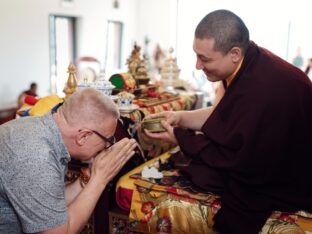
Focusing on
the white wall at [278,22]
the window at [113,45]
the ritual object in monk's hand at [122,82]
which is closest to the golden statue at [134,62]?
the ritual object in monk's hand at [122,82]

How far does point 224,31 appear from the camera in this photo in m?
1.44

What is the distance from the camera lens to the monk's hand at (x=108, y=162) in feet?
4.24

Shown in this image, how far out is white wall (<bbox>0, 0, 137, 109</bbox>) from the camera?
13.5ft

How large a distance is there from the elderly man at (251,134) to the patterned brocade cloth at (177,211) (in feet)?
0.12

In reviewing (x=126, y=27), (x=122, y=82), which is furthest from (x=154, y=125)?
(x=126, y=27)

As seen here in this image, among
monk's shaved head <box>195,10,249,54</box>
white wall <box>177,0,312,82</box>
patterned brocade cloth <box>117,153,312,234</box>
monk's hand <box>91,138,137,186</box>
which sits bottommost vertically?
patterned brocade cloth <box>117,153,312,234</box>

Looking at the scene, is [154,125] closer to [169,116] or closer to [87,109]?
[169,116]

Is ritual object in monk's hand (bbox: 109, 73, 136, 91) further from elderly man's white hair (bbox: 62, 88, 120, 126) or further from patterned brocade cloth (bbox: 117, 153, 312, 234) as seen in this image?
elderly man's white hair (bbox: 62, 88, 120, 126)

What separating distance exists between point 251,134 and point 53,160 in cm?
71

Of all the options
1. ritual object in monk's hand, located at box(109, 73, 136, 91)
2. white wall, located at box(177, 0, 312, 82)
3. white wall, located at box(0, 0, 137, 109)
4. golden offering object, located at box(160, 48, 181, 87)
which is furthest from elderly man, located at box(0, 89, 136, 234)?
white wall, located at box(177, 0, 312, 82)

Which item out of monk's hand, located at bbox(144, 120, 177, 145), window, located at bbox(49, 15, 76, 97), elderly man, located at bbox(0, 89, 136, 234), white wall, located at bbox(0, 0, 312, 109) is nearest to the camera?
elderly man, located at bbox(0, 89, 136, 234)

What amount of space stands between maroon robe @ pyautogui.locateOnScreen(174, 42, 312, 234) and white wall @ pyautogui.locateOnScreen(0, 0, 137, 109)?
3.37m

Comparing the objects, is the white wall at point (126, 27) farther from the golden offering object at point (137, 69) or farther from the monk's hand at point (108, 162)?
the monk's hand at point (108, 162)

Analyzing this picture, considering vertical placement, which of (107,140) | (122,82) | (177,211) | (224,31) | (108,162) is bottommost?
(177,211)
